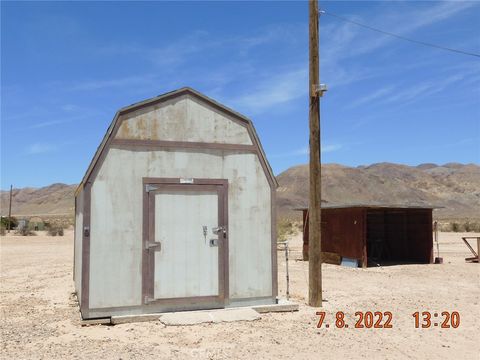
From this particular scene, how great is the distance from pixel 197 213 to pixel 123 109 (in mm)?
2359

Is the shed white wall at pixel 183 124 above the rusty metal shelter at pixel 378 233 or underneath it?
above

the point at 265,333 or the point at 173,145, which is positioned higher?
the point at 173,145

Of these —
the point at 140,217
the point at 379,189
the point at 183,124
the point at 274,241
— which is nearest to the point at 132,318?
the point at 140,217

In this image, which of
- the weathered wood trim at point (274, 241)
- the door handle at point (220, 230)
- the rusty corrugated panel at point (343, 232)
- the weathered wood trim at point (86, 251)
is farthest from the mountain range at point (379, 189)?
the weathered wood trim at point (86, 251)

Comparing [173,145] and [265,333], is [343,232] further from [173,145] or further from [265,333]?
[265,333]

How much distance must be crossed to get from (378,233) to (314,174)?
51.5ft

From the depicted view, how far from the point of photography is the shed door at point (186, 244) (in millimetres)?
9023

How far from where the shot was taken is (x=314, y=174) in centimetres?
1030

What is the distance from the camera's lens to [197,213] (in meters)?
9.39

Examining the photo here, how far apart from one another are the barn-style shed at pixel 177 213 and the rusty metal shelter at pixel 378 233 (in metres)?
9.75

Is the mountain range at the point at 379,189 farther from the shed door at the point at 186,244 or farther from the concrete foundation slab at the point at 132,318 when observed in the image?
the concrete foundation slab at the point at 132,318

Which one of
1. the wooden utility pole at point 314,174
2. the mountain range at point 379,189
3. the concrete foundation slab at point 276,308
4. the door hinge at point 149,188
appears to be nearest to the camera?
the door hinge at point 149,188

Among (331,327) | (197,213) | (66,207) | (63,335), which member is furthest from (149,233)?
(66,207)

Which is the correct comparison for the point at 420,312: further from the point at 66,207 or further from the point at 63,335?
the point at 66,207
